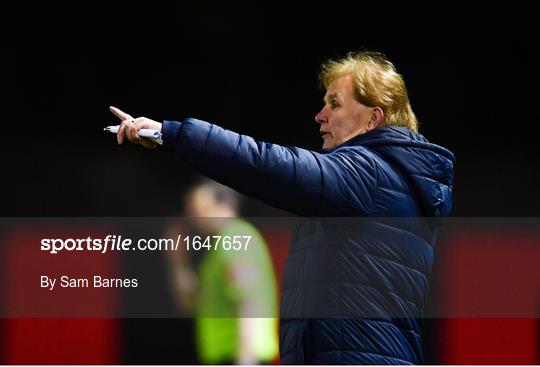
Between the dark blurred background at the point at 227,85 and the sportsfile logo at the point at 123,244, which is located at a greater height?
the dark blurred background at the point at 227,85

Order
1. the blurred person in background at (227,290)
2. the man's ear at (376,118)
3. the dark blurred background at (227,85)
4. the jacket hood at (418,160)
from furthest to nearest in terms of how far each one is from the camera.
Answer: the dark blurred background at (227,85), the blurred person in background at (227,290), the man's ear at (376,118), the jacket hood at (418,160)

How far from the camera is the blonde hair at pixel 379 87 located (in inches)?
90.3

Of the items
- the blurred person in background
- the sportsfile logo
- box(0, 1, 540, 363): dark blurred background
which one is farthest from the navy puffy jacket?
box(0, 1, 540, 363): dark blurred background

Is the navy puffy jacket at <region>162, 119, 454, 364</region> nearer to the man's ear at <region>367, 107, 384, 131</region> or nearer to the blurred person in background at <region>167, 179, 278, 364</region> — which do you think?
the man's ear at <region>367, 107, 384, 131</region>

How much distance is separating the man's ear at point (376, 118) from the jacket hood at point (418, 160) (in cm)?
7

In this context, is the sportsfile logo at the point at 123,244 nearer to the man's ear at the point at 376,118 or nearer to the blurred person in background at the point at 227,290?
the blurred person in background at the point at 227,290

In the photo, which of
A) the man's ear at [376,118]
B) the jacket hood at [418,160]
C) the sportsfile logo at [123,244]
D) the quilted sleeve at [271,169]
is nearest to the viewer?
the quilted sleeve at [271,169]

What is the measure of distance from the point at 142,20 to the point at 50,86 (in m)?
0.60

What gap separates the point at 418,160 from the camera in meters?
2.18

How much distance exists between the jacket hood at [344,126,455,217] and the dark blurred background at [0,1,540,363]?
2.87 meters

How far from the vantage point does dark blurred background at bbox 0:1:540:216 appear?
17.0 feet

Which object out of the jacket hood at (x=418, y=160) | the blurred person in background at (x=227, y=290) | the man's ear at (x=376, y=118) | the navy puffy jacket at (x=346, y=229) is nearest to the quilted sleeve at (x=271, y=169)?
the navy puffy jacket at (x=346, y=229)

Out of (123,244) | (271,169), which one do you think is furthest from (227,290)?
(271,169)

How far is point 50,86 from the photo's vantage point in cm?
539
